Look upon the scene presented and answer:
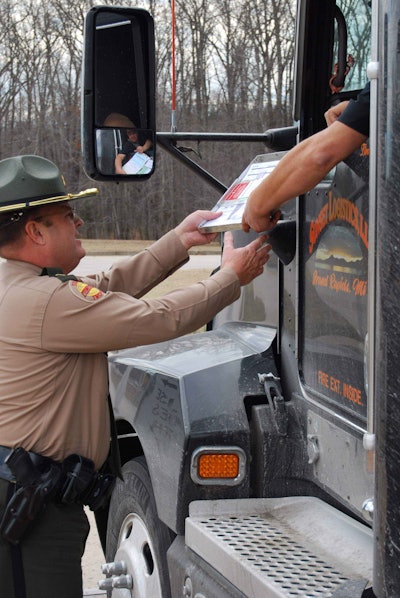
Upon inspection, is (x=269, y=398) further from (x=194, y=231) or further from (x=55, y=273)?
(x=55, y=273)

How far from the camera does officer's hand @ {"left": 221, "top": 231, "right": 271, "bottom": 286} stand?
9.01 ft

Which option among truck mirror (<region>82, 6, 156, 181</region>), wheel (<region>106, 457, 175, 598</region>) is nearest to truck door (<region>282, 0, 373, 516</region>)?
truck mirror (<region>82, 6, 156, 181</region>)

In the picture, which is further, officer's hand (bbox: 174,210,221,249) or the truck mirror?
officer's hand (bbox: 174,210,221,249)

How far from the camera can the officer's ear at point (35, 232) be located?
2.76m

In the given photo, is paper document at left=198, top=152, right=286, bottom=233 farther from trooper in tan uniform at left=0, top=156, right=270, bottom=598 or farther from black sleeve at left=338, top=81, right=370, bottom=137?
black sleeve at left=338, top=81, right=370, bottom=137

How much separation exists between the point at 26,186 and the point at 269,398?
106 cm

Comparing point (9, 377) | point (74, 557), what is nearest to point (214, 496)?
point (74, 557)

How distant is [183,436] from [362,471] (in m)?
0.66

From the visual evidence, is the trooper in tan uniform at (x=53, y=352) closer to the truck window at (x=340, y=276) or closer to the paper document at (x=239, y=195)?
the paper document at (x=239, y=195)

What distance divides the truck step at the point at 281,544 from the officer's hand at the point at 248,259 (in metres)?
0.74

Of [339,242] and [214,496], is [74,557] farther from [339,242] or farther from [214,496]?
[339,242]

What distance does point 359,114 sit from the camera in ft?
6.09

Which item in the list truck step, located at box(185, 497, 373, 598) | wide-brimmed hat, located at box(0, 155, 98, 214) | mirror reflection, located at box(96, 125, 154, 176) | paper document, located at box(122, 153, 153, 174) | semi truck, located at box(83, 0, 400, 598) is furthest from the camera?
paper document, located at box(122, 153, 153, 174)

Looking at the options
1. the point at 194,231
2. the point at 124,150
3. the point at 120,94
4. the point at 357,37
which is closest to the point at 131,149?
the point at 124,150
